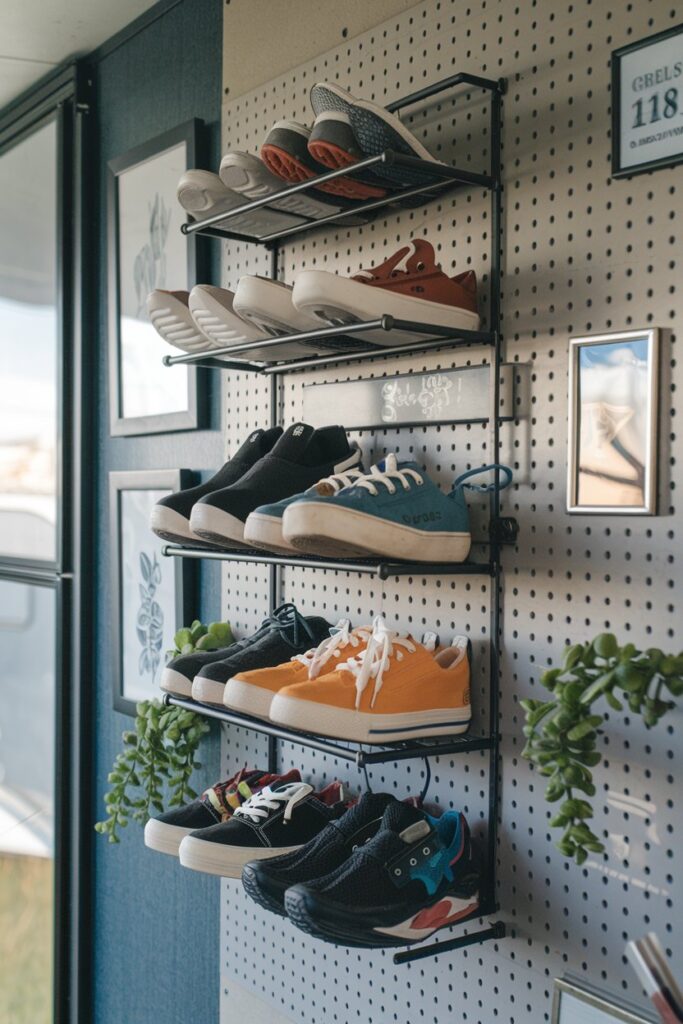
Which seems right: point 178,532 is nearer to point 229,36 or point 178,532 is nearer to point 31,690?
point 229,36

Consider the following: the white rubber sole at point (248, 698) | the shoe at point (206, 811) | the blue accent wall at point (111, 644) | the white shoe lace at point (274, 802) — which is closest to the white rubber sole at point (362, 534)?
the white rubber sole at point (248, 698)

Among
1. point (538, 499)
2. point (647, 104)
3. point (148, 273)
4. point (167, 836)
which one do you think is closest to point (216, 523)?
point (538, 499)

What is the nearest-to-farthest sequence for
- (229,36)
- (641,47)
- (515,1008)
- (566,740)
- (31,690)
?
(566,740), (641,47), (515,1008), (229,36), (31,690)

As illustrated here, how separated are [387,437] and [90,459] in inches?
51.9

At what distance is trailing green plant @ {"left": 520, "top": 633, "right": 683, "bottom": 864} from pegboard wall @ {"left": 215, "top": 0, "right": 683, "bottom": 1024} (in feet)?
0.40

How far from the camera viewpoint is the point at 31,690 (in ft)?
10.3

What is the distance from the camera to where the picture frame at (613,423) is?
1.39 m

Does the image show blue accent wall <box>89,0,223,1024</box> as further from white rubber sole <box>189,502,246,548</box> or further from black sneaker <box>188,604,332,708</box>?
white rubber sole <box>189,502,246,548</box>

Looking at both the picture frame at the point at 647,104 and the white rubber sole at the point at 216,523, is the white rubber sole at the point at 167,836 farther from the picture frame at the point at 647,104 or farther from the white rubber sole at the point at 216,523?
the picture frame at the point at 647,104

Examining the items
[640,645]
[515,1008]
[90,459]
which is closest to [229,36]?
[90,459]

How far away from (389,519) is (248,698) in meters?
0.36

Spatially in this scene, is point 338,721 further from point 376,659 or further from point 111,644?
point 111,644

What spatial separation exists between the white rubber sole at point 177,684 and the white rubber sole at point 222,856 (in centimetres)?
29

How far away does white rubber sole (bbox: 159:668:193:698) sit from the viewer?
1.95 metres
